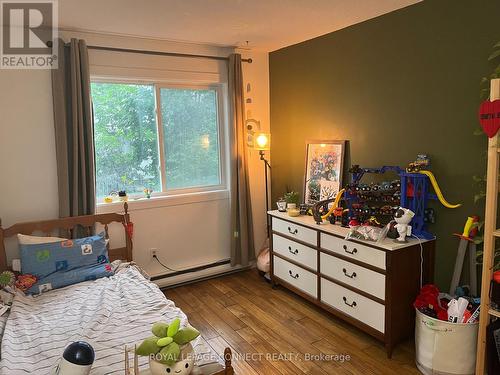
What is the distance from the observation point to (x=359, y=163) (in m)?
3.18

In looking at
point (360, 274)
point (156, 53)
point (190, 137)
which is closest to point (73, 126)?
point (156, 53)

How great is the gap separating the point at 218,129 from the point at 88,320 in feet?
7.91

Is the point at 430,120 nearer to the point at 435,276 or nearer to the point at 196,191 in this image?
the point at 435,276

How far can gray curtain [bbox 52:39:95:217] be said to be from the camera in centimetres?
297

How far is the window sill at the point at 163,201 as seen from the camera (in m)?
3.36

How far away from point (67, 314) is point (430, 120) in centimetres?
272

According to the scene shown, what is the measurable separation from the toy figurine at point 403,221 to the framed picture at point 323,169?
871 millimetres

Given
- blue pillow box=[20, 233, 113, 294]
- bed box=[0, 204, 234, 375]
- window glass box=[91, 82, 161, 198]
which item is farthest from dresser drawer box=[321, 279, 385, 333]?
window glass box=[91, 82, 161, 198]

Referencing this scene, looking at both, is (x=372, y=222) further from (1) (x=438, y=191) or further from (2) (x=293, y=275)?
(2) (x=293, y=275)

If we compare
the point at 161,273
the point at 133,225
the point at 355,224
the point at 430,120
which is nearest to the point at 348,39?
the point at 430,120

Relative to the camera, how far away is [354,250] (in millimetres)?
2688

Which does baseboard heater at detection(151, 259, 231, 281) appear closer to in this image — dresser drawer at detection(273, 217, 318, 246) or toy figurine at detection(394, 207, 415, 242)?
dresser drawer at detection(273, 217, 318, 246)

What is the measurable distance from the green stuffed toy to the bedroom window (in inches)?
93.4

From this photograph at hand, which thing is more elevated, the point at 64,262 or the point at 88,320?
the point at 64,262
